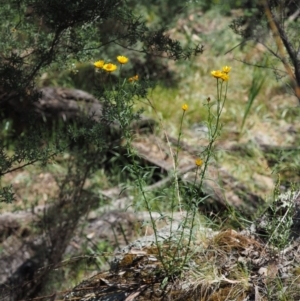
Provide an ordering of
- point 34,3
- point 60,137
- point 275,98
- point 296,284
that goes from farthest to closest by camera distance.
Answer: point 275,98, point 60,137, point 34,3, point 296,284

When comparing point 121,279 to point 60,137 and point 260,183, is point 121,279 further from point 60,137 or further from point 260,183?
point 260,183

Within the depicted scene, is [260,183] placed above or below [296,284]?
below

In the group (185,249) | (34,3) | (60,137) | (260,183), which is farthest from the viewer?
(260,183)

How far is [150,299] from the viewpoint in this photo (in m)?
2.84

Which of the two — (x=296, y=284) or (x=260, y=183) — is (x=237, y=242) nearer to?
(x=296, y=284)

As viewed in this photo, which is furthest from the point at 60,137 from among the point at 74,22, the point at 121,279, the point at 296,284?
the point at 296,284

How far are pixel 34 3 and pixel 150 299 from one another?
1.53m

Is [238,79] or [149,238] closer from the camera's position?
[149,238]

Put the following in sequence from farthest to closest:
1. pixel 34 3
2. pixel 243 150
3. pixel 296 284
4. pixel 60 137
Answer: pixel 243 150 → pixel 60 137 → pixel 34 3 → pixel 296 284

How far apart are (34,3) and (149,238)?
128cm

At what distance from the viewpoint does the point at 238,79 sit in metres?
8.25

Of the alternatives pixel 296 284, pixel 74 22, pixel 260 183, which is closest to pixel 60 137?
pixel 74 22

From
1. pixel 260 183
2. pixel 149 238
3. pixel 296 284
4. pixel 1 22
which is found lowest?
pixel 260 183

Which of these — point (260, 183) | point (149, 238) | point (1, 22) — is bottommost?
point (260, 183)
